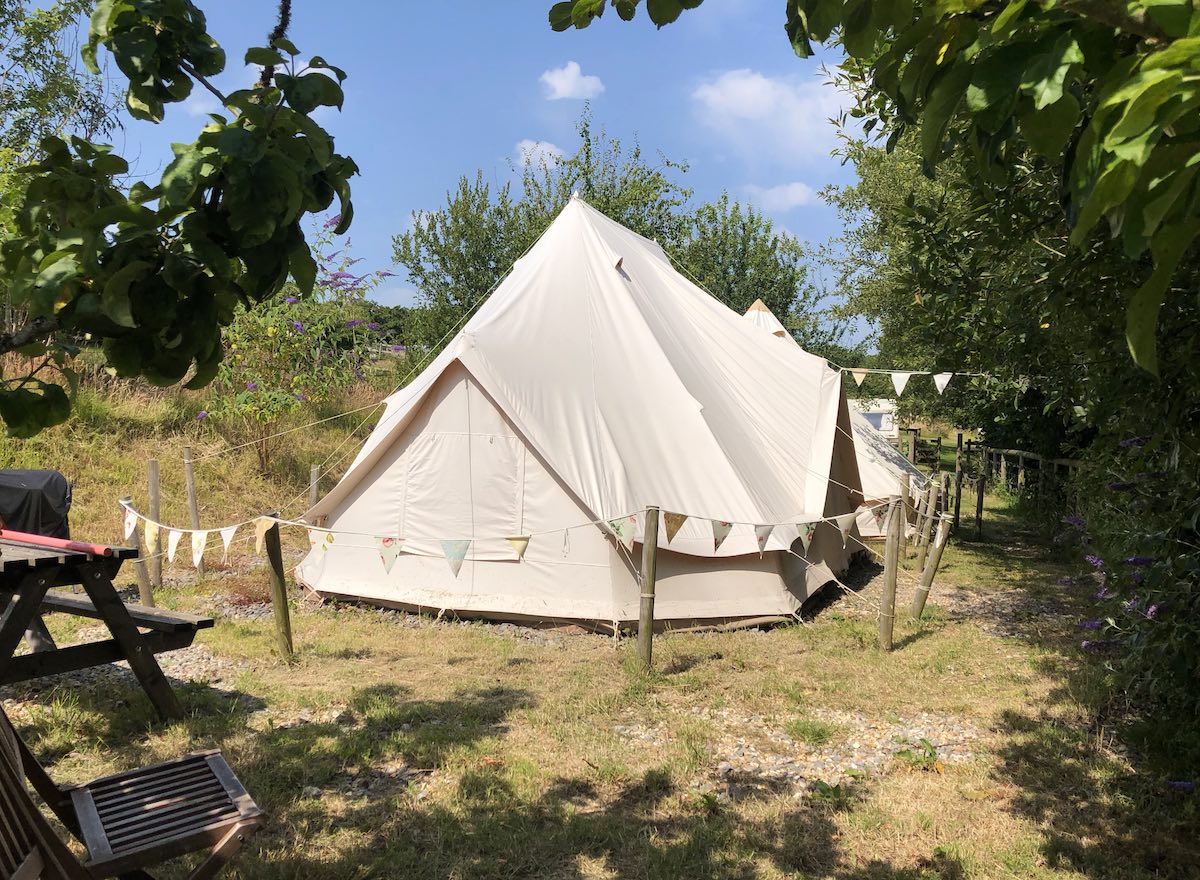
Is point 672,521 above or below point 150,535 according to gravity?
above

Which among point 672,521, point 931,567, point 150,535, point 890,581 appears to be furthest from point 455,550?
point 931,567

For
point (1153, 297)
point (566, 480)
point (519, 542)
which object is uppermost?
point (1153, 297)

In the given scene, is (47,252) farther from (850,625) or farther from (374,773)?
(850,625)

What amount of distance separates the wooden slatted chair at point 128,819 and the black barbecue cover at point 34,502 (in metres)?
4.93

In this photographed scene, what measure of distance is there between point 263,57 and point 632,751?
4201 mm

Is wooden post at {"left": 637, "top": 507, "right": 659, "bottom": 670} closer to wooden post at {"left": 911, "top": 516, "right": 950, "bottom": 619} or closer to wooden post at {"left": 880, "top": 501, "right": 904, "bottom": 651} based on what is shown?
wooden post at {"left": 880, "top": 501, "right": 904, "bottom": 651}

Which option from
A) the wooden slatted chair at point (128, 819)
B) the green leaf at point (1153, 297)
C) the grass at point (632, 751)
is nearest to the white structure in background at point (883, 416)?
the grass at point (632, 751)

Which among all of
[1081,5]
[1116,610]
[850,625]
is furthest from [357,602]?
[1081,5]

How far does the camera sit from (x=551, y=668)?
6523 millimetres

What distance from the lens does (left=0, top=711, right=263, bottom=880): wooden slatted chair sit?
213 centimetres

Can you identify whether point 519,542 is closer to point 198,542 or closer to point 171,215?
point 198,542

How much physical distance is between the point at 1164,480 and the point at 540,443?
482 centimetres

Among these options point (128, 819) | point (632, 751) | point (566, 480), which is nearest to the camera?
point (128, 819)

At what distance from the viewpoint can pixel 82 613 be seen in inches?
212
